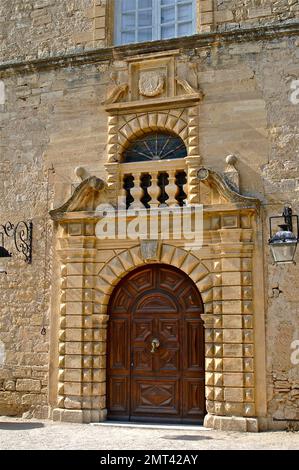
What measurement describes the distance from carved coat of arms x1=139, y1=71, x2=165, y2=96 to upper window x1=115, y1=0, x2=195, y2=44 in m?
0.67

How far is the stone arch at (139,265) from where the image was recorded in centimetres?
756

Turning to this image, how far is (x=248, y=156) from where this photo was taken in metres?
7.64

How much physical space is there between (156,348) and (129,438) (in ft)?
4.30

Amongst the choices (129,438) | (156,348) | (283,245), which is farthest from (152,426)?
(283,245)

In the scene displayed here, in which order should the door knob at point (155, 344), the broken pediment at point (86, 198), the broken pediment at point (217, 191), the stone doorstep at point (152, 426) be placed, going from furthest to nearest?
the broken pediment at point (86, 198), the door knob at point (155, 344), the broken pediment at point (217, 191), the stone doorstep at point (152, 426)

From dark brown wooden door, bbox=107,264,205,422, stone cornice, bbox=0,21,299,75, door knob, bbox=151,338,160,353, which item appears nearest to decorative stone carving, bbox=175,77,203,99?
stone cornice, bbox=0,21,299,75

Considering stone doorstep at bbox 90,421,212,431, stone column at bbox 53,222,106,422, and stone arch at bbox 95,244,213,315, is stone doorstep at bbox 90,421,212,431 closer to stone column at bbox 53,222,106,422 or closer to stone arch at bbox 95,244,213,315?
stone column at bbox 53,222,106,422

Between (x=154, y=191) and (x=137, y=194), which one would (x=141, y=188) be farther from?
(x=154, y=191)

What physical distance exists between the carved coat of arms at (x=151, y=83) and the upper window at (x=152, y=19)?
0.67 m

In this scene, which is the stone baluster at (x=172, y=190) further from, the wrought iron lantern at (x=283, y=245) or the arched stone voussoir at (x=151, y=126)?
the wrought iron lantern at (x=283, y=245)

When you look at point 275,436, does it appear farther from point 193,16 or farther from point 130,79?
point 193,16

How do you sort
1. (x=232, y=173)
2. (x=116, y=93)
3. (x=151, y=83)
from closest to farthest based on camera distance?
(x=232, y=173) → (x=151, y=83) → (x=116, y=93)

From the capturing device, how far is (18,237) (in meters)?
8.59

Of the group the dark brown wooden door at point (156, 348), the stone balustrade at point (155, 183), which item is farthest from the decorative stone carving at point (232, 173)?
the dark brown wooden door at point (156, 348)
